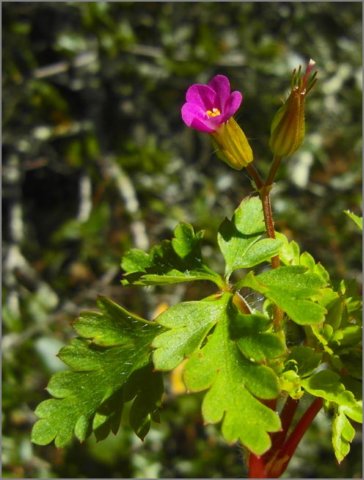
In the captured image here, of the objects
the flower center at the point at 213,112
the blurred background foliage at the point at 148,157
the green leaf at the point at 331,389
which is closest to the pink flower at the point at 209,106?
the flower center at the point at 213,112

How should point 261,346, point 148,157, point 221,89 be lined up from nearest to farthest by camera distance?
point 261,346 < point 221,89 < point 148,157

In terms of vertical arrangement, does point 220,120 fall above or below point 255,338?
above

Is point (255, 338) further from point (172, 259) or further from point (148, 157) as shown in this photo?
point (148, 157)

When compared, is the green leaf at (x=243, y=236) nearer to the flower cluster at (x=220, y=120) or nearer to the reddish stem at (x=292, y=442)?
the flower cluster at (x=220, y=120)

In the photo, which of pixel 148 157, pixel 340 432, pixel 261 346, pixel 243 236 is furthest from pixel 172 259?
pixel 148 157

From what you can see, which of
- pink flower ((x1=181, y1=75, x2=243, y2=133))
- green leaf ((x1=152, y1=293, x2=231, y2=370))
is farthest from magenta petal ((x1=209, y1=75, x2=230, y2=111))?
green leaf ((x1=152, y1=293, x2=231, y2=370))

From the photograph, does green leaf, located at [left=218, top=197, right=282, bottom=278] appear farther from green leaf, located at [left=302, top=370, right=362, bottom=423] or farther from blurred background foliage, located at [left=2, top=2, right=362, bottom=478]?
blurred background foliage, located at [left=2, top=2, right=362, bottom=478]
